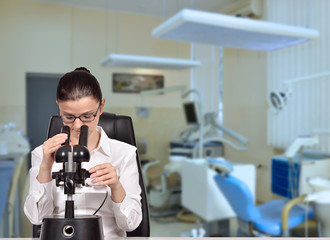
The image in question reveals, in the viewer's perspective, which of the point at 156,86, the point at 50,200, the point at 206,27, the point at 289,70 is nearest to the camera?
the point at 50,200

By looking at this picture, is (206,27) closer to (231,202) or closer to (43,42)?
(231,202)

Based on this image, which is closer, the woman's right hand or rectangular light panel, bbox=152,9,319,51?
the woman's right hand

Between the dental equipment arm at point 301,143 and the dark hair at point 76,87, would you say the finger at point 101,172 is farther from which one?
the dental equipment arm at point 301,143

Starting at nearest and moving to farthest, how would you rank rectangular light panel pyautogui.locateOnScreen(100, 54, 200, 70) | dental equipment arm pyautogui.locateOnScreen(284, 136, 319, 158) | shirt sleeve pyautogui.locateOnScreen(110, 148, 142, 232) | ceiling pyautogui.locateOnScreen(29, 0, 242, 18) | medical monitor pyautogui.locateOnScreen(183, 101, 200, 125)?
shirt sleeve pyautogui.locateOnScreen(110, 148, 142, 232)
dental equipment arm pyautogui.locateOnScreen(284, 136, 319, 158)
rectangular light panel pyautogui.locateOnScreen(100, 54, 200, 70)
medical monitor pyautogui.locateOnScreen(183, 101, 200, 125)
ceiling pyautogui.locateOnScreen(29, 0, 242, 18)

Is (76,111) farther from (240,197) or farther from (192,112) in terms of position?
(192,112)

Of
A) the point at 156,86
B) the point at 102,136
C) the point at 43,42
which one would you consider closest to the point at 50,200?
the point at 102,136

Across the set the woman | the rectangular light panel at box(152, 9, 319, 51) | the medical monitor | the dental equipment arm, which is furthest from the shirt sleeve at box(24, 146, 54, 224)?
the medical monitor

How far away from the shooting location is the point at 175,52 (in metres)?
5.05

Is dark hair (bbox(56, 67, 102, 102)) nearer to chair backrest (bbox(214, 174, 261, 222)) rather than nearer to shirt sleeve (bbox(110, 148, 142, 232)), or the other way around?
shirt sleeve (bbox(110, 148, 142, 232))

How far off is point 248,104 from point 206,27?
241cm

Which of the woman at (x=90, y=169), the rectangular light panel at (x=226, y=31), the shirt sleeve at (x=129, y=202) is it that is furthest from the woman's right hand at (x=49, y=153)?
the rectangular light panel at (x=226, y=31)

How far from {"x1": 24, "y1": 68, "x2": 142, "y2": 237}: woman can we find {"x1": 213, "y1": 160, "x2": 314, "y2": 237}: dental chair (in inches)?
60.7

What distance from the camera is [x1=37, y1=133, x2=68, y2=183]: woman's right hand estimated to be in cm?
43

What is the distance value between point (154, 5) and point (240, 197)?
2.88 m
